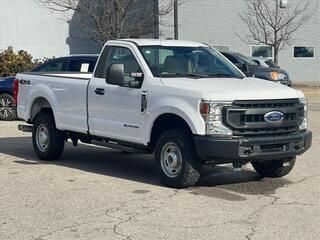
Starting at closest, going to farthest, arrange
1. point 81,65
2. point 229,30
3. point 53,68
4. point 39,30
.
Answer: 1. point 81,65
2. point 53,68
3. point 39,30
4. point 229,30

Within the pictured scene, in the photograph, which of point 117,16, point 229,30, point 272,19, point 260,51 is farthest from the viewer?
point 260,51

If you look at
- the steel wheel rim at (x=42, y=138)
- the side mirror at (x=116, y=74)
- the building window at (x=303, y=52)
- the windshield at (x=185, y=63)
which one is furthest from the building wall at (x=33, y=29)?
the side mirror at (x=116, y=74)

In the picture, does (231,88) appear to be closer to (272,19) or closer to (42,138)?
(42,138)

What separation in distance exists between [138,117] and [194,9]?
28.6 meters

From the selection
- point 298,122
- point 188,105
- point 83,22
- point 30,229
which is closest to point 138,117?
point 188,105

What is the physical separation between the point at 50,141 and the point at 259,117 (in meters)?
4.04

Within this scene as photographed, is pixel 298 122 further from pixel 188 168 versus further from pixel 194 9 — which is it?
pixel 194 9

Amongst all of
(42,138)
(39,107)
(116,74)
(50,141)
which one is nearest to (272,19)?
(39,107)

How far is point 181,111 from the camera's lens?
8.23m

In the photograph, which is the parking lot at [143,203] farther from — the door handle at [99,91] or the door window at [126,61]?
the door window at [126,61]

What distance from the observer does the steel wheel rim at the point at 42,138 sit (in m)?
10.9

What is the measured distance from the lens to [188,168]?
8.30 metres

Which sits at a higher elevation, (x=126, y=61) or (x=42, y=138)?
(x=126, y=61)

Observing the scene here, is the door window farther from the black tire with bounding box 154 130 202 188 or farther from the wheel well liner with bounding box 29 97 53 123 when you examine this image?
the wheel well liner with bounding box 29 97 53 123
